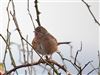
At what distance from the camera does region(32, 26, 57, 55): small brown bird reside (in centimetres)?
44

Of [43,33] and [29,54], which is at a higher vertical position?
[43,33]

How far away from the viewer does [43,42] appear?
441mm

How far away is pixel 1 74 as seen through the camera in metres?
0.45

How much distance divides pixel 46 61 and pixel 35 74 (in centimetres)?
33

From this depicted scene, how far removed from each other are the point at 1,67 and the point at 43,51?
0.35 ft

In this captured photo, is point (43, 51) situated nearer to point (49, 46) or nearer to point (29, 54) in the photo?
point (49, 46)

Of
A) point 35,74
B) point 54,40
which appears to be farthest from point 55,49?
point 35,74

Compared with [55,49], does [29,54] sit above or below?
below

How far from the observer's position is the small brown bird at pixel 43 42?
1.44 ft

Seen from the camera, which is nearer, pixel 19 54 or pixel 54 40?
pixel 54 40

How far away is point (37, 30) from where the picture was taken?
46cm

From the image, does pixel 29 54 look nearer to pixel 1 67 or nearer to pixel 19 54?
pixel 19 54

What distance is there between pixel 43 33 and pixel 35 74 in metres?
0.34

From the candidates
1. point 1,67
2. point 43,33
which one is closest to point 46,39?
point 43,33
